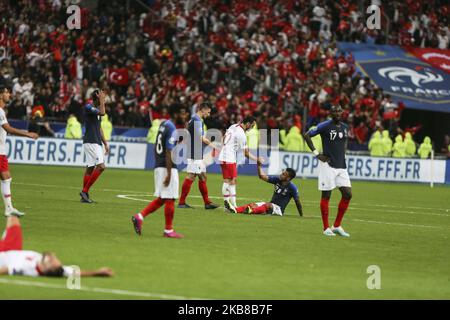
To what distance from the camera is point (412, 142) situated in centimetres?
4369

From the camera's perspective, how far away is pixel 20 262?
11.8m

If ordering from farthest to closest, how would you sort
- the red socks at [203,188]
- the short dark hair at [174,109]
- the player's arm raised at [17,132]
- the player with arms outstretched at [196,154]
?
the red socks at [203,188] < the player with arms outstretched at [196,154] < the player's arm raised at [17,132] < the short dark hair at [174,109]

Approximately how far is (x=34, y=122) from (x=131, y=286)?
28141 mm

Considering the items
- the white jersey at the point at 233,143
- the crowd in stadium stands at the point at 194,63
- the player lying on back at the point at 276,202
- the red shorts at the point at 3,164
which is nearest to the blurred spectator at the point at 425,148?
the crowd in stadium stands at the point at 194,63

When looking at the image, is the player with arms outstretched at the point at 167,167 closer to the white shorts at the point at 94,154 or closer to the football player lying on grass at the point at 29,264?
the football player lying on grass at the point at 29,264

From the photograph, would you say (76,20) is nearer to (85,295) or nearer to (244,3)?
(244,3)

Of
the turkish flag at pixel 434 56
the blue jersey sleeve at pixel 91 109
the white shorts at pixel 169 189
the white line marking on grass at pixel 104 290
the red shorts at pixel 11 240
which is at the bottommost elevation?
the white line marking on grass at pixel 104 290

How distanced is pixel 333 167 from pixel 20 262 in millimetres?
8430

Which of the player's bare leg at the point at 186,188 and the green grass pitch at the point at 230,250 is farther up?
the player's bare leg at the point at 186,188

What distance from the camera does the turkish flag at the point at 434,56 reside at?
4856cm

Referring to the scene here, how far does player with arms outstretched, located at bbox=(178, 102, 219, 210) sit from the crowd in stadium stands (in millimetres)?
17770

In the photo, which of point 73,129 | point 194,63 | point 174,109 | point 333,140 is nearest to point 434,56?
point 194,63

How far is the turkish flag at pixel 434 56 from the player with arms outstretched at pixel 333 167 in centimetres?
3059

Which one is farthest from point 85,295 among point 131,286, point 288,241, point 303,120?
point 303,120
